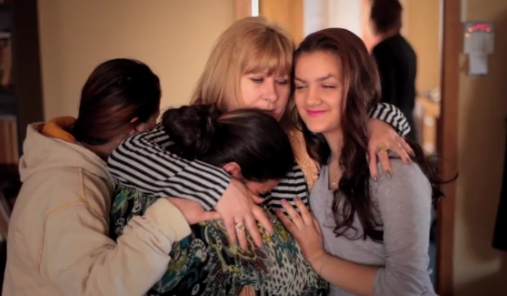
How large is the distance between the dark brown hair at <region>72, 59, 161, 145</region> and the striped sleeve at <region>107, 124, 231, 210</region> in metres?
0.16

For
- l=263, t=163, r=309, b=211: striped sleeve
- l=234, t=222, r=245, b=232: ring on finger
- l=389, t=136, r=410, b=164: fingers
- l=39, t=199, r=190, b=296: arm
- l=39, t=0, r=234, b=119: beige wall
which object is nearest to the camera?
l=39, t=199, r=190, b=296: arm

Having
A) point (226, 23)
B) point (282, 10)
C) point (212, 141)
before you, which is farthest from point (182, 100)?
point (212, 141)

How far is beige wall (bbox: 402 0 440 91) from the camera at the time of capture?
102 inches

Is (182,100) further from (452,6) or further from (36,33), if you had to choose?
(452,6)

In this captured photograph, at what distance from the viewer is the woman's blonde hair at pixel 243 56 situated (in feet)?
4.19

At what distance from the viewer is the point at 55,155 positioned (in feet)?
3.54

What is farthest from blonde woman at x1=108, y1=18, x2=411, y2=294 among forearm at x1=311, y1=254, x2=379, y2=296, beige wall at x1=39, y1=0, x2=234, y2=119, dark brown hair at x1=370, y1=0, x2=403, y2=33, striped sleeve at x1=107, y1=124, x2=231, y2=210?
dark brown hair at x1=370, y1=0, x2=403, y2=33

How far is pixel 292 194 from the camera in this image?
3.94 ft

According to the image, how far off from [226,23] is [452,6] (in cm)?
A: 107

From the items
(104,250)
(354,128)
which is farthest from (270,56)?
(104,250)

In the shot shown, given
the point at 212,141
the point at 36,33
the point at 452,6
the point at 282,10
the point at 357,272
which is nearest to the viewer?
the point at 212,141

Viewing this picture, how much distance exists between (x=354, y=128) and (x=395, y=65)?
1501mm

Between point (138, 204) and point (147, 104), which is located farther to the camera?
point (147, 104)

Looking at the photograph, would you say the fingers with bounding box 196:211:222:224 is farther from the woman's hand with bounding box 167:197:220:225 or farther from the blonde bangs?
the blonde bangs
